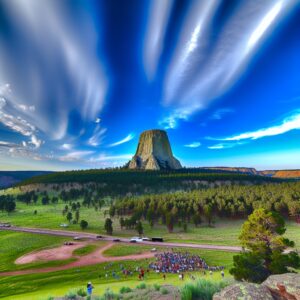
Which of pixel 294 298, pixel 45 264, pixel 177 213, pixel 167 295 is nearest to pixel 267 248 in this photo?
pixel 167 295

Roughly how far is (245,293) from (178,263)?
135 feet

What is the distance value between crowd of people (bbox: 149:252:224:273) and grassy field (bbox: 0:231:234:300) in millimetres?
2323

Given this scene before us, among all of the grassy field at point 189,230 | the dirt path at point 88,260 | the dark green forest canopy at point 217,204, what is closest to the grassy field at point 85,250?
the dirt path at point 88,260

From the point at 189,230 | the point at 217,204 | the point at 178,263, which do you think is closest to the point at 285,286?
the point at 178,263

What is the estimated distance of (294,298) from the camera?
A: 11.3 metres

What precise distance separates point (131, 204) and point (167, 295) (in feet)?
355

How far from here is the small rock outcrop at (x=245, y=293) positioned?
10.9 m

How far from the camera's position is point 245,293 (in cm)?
1094

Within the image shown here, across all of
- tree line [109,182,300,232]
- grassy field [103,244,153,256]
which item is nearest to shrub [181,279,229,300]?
grassy field [103,244,153,256]

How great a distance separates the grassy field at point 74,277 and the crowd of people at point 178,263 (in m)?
2.32

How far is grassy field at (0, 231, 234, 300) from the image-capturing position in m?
35.6

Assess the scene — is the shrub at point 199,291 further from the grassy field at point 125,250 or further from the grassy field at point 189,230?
the grassy field at point 189,230

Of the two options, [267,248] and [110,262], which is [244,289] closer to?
[267,248]

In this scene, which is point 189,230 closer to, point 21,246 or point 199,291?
point 21,246
